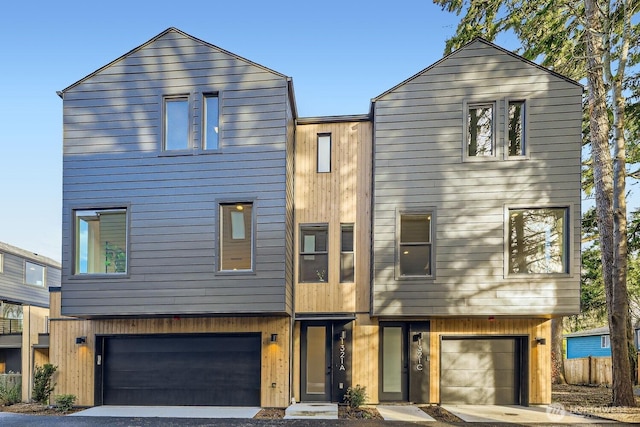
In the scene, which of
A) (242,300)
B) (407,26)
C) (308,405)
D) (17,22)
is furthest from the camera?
(17,22)

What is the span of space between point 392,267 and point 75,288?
6.74 meters

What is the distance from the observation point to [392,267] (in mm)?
9328

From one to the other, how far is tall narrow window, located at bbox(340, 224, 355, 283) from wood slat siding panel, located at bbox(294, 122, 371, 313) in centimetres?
9

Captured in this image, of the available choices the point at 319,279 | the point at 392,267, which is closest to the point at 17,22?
the point at 319,279

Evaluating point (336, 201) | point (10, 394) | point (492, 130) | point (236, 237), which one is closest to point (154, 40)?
point (236, 237)

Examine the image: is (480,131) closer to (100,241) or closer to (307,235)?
(307,235)

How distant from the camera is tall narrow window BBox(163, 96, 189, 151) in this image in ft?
31.2

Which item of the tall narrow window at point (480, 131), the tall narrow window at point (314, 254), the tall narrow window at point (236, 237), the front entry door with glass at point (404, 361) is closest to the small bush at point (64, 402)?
the tall narrow window at point (236, 237)

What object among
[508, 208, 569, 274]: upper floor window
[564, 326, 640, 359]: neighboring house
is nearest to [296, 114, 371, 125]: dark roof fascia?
[508, 208, 569, 274]: upper floor window

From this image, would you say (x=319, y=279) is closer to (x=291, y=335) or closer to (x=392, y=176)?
(x=291, y=335)

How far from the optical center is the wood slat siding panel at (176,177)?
29.7 feet

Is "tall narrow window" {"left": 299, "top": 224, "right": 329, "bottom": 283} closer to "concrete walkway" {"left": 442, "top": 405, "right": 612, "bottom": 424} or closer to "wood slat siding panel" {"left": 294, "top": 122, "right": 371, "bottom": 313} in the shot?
"wood slat siding panel" {"left": 294, "top": 122, "right": 371, "bottom": 313}

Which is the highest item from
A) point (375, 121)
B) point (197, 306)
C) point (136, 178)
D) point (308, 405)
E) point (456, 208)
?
point (375, 121)

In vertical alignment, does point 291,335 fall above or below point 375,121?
below
